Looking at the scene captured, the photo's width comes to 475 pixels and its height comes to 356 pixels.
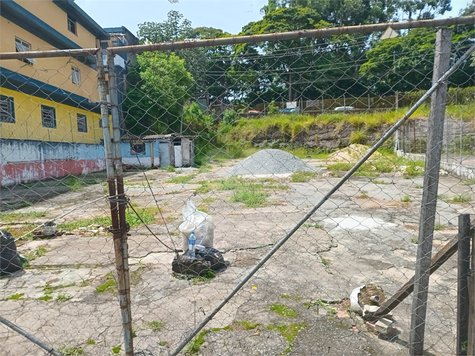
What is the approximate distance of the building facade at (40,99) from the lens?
11.5 metres

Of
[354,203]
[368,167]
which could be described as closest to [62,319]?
[354,203]

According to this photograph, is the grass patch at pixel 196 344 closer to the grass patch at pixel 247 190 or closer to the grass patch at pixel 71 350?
the grass patch at pixel 71 350

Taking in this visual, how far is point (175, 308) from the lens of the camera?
291 centimetres

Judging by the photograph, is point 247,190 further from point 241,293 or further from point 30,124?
point 30,124

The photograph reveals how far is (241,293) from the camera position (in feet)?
10.3

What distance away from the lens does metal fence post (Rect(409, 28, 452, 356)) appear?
167 cm

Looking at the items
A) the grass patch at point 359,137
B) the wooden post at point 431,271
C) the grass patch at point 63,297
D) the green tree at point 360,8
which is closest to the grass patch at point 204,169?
the grass patch at point 359,137

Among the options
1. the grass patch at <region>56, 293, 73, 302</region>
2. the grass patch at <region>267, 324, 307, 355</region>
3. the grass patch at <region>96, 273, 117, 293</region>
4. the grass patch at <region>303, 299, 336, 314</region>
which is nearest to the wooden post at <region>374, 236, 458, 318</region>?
the grass patch at <region>303, 299, 336, 314</region>

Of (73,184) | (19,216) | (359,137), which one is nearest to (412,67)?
(19,216)

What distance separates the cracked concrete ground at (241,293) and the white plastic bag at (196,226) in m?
0.46

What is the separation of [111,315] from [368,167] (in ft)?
47.3

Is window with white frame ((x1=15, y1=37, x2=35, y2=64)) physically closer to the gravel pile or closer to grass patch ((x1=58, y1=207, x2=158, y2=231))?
the gravel pile

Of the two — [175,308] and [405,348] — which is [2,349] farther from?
[405,348]

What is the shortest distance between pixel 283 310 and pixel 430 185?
5.49ft
